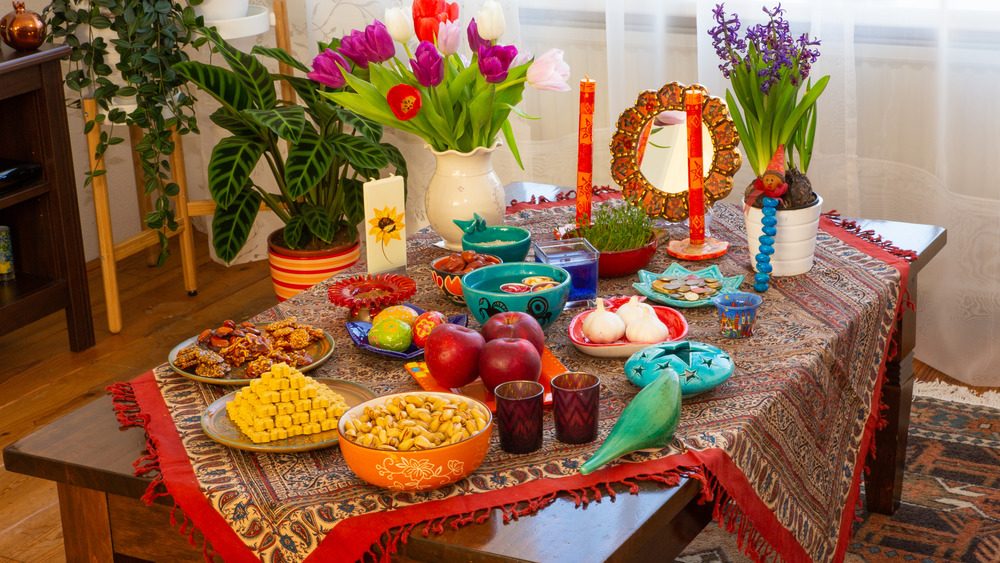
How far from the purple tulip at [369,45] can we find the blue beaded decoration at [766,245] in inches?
28.1

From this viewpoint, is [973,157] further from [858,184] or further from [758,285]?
[758,285]

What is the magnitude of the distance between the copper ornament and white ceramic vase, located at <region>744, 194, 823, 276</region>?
2090mm

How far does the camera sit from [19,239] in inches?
121

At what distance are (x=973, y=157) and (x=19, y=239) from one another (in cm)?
273

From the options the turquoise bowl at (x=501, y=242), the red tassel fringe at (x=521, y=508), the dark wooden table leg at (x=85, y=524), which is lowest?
the dark wooden table leg at (x=85, y=524)

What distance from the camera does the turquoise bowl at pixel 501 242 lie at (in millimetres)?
1806

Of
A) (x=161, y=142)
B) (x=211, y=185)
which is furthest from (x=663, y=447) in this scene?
(x=161, y=142)

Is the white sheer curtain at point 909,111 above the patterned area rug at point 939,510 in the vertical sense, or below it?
above

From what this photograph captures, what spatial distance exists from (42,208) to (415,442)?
7.56 feet

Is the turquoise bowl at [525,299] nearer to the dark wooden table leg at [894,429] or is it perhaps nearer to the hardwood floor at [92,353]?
the dark wooden table leg at [894,429]

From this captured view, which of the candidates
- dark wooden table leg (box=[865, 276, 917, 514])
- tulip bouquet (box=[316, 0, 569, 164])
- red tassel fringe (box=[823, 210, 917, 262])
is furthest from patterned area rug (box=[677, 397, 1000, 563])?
tulip bouquet (box=[316, 0, 569, 164])

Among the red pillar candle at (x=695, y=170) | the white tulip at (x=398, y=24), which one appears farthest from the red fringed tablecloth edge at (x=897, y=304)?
the white tulip at (x=398, y=24)

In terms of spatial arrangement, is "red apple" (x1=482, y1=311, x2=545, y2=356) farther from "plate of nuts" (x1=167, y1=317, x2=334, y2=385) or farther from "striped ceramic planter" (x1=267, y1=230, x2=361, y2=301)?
"striped ceramic planter" (x1=267, y1=230, x2=361, y2=301)

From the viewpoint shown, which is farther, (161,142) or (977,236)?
(161,142)
